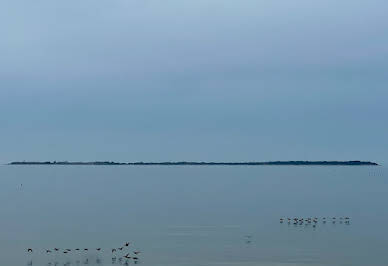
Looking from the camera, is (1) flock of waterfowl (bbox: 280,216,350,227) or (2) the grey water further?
(1) flock of waterfowl (bbox: 280,216,350,227)

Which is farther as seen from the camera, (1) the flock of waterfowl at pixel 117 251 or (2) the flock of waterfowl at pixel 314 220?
(2) the flock of waterfowl at pixel 314 220

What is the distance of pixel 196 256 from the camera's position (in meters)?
50.9

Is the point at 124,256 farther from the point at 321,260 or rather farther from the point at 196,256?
the point at 321,260

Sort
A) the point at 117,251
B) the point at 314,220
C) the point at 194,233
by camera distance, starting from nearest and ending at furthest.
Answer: the point at 117,251 → the point at 194,233 → the point at 314,220

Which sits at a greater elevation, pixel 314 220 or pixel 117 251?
pixel 314 220

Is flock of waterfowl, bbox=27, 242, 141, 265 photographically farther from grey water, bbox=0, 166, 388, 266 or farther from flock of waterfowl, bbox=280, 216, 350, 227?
flock of waterfowl, bbox=280, 216, 350, 227

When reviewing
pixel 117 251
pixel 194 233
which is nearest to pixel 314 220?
pixel 194 233

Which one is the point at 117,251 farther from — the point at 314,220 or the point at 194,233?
the point at 314,220

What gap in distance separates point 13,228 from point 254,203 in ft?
145

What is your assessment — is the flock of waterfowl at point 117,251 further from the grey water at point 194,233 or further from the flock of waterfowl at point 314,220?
the flock of waterfowl at point 314,220

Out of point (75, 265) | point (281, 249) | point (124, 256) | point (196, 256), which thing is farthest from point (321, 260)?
point (75, 265)

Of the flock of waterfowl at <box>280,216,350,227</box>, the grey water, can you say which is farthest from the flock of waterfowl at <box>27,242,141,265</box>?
the flock of waterfowl at <box>280,216,350,227</box>

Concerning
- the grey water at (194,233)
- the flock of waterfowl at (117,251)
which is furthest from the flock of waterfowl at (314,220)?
the flock of waterfowl at (117,251)

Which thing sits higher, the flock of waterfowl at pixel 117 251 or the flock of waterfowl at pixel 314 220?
the flock of waterfowl at pixel 314 220
